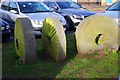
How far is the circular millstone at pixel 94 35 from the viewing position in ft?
23.4

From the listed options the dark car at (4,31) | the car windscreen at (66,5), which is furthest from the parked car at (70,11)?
the dark car at (4,31)

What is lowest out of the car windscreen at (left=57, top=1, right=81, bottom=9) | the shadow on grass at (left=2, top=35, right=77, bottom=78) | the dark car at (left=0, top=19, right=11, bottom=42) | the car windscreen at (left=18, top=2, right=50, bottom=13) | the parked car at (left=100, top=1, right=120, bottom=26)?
the shadow on grass at (left=2, top=35, right=77, bottom=78)

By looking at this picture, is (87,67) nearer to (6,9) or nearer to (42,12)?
(42,12)

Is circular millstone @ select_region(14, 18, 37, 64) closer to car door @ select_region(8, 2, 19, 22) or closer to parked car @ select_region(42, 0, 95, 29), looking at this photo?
car door @ select_region(8, 2, 19, 22)

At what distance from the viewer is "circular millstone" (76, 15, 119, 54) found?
7129 mm

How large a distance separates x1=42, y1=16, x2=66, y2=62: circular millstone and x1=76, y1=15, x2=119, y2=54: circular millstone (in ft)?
2.67

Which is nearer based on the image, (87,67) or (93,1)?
(87,67)

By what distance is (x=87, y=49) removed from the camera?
7211mm

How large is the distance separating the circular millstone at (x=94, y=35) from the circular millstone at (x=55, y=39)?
2.67ft

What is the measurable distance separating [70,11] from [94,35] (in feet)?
19.5

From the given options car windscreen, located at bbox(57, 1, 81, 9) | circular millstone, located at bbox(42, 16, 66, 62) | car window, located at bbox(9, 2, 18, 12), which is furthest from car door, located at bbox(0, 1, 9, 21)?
circular millstone, located at bbox(42, 16, 66, 62)

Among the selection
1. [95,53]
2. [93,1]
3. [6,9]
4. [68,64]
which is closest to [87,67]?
[68,64]

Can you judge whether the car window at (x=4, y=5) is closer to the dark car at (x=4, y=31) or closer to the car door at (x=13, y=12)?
the car door at (x=13, y=12)

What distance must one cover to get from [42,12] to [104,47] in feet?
15.2
